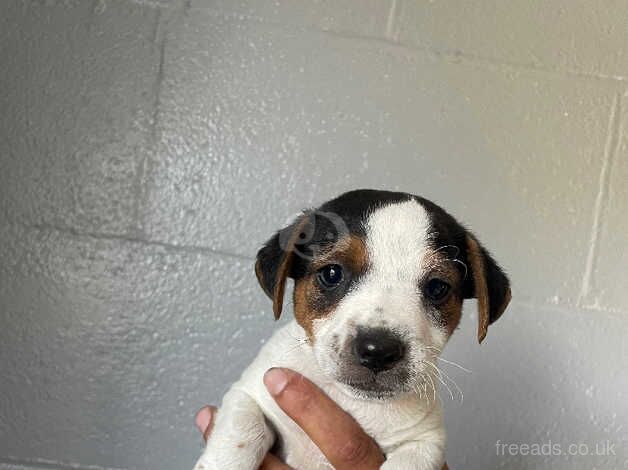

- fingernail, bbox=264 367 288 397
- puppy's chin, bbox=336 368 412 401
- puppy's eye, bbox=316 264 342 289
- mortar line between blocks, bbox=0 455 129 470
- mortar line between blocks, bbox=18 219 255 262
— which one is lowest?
mortar line between blocks, bbox=0 455 129 470

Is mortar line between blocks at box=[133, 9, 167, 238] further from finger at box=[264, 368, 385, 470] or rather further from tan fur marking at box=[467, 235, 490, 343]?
tan fur marking at box=[467, 235, 490, 343]

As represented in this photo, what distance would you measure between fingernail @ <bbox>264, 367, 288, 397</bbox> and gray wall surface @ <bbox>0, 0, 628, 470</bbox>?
→ 1.12m

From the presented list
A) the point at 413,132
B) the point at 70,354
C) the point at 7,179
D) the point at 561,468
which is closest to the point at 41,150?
the point at 7,179

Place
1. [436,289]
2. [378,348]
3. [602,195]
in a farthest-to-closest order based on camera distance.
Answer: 1. [602,195]
2. [436,289]
3. [378,348]

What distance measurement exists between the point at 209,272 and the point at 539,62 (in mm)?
1938

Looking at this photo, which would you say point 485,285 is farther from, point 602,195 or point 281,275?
point 602,195

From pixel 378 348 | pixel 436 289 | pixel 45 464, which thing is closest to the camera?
pixel 378 348

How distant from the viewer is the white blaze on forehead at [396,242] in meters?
2.17

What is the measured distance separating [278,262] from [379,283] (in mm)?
388

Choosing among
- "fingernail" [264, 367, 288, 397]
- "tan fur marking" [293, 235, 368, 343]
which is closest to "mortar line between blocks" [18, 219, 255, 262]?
"tan fur marking" [293, 235, 368, 343]

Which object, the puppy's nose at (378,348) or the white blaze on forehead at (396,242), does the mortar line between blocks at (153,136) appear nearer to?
the white blaze on forehead at (396,242)

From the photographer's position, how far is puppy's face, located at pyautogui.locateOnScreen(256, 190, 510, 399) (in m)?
2.03

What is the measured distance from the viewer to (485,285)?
7.81ft

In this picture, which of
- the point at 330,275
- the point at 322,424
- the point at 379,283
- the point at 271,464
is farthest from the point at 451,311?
the point at 271,464
